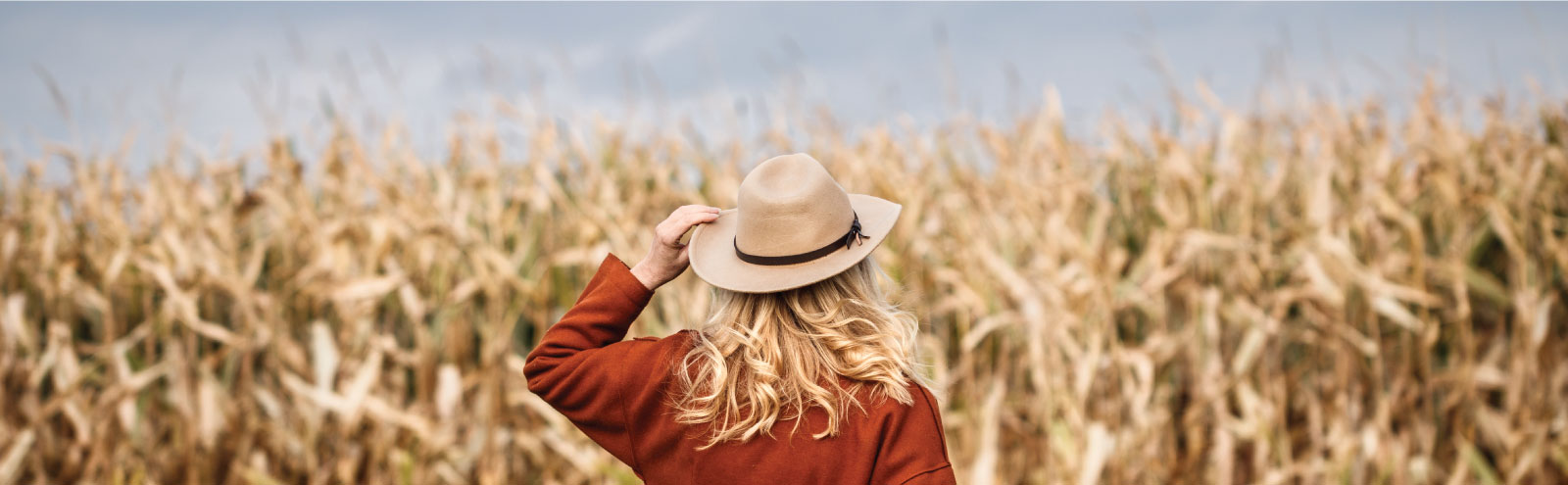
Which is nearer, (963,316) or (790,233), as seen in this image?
(790,233)

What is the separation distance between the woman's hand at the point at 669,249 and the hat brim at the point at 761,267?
3cm

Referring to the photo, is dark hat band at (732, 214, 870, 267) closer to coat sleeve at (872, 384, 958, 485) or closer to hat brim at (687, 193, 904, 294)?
hat brim at (687, 193, 904, 294)

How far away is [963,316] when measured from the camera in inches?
124

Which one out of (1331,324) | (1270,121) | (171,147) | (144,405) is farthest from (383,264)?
(1270,121)

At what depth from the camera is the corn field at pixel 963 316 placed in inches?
121

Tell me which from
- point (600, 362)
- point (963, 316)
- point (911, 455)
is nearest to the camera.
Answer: point (911, 455)

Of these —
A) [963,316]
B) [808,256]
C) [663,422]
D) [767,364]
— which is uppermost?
[808,256]

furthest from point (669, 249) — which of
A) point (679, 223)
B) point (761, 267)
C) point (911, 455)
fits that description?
point (911, 455)

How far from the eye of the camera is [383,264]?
11.2 ft

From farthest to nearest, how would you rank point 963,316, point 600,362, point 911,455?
point 963,316 → point 600,362 → point 911,455

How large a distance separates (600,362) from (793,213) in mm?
332

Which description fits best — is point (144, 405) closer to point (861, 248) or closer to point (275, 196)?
point (275, 196)

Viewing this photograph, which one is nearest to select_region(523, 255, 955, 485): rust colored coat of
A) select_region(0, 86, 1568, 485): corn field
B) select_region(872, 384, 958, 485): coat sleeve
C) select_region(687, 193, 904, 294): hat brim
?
select_region(872, 384, 958, 485): coat sleeve

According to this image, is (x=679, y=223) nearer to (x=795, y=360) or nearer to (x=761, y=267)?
(x=761, y=267)
